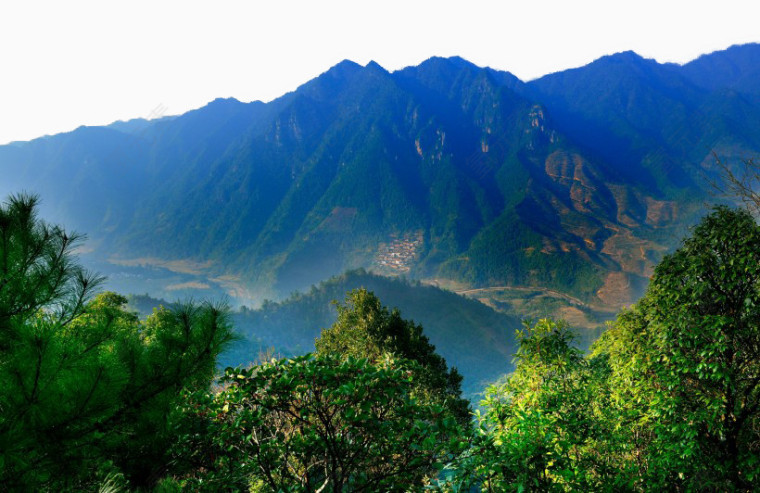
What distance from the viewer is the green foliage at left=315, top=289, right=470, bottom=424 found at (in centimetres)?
1628

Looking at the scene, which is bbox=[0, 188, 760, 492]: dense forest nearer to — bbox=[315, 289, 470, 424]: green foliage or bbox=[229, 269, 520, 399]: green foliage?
bbox=[315, 289, 470, 424]: green foliage

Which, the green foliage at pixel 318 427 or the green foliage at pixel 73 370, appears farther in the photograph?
the green foliage at pixel 318 427

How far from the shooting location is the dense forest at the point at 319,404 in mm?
3230

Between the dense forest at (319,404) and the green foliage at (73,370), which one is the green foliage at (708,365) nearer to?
the dense forest at (319,404)

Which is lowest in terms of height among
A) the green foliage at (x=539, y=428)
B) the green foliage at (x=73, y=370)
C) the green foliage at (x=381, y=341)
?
the green foliage at (x=539, y=428)

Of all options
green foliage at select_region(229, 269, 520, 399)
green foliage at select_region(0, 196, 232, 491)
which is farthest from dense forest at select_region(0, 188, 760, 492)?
green foliage at select_region(229, 269, 520, 399)

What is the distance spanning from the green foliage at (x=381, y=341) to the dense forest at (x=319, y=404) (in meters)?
10.6

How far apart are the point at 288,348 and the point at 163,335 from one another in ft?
344

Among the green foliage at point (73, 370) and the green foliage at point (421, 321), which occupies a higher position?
the green foliage at point (421, 321)

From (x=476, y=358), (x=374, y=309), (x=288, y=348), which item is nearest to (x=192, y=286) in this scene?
(x=288, y=348)

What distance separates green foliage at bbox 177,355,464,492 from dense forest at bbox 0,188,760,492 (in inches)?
0.8

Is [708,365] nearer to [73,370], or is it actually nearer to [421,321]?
[73,370]

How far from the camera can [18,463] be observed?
115 inches

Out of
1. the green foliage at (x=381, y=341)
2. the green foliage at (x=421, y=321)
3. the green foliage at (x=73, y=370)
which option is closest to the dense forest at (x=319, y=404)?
the green foliage at (x=73, y=370)
